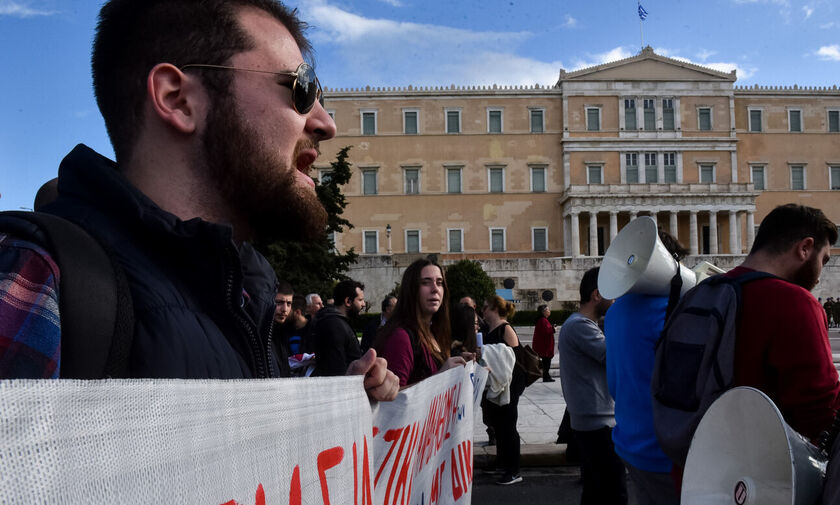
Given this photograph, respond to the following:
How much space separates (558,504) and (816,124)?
148 feet

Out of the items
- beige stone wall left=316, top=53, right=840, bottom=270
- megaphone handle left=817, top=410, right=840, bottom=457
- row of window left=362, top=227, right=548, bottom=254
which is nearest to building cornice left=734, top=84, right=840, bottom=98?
beige stone wall left=316, top=53, right=840, bottom=270

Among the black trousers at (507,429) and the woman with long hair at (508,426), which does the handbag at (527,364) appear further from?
the black trousers at (507,429)

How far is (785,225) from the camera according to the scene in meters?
2.44

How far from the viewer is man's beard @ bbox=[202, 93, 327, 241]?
121 centimetres

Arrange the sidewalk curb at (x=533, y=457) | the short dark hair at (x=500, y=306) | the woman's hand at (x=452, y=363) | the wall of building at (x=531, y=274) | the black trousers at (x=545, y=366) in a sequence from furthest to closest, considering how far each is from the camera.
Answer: the wall of building at (x=531, y=274) → the black trousers at (x=545, y=366) → the short dark hair at (x=500, y=306) → the sidewalk curb at (x=533, y=457) → the woman's hand at (x=452, y=363)

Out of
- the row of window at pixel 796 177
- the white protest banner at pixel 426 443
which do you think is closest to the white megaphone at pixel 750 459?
the white protest banner at pixel 426 443

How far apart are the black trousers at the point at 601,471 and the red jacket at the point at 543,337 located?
6983 mm

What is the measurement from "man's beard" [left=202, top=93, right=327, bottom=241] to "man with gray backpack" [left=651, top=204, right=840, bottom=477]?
1.48m

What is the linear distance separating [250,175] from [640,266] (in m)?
2.27

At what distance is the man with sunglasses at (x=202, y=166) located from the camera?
3.33ft

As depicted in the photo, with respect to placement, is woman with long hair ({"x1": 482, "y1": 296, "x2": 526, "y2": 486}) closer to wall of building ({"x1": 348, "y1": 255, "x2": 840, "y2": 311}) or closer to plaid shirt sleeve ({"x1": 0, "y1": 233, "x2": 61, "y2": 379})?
plaid shirt sleeve ({"x1": 0, "y1": 233, "x2": 61, "y2": 379})

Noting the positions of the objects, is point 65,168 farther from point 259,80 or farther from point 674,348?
point 674,348

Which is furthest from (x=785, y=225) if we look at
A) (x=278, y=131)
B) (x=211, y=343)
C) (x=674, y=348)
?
(x=211, y=343)

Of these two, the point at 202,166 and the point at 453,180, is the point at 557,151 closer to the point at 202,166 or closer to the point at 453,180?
the point at 453,180
